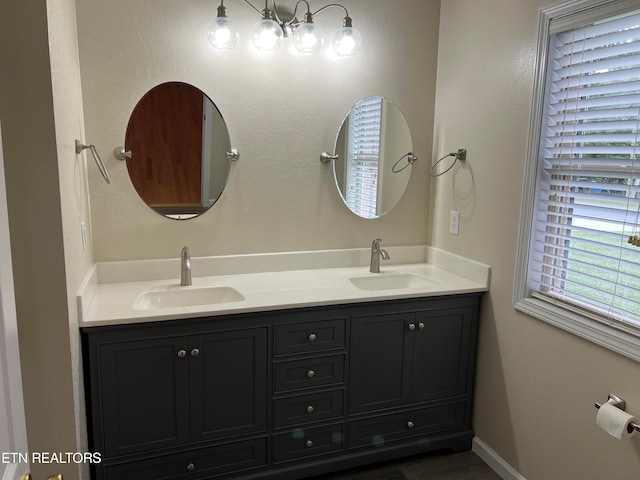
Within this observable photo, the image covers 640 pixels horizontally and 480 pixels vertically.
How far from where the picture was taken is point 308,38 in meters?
2.35

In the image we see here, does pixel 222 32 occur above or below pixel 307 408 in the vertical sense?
above

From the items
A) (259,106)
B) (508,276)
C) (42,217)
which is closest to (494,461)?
(508,276)

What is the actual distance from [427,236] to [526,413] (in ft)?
3.73

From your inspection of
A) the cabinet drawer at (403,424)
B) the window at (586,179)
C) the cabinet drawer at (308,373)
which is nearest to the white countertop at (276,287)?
the cabinet drawer at (308,373)

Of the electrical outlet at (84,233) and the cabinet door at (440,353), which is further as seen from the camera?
the cabinet door at (440,353)

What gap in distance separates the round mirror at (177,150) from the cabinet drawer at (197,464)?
1.11 meters

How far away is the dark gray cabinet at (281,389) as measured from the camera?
1.93m

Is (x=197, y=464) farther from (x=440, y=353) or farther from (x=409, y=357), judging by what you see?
(x=440, y=353)

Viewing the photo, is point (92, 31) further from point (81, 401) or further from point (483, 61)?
point (483, 61)

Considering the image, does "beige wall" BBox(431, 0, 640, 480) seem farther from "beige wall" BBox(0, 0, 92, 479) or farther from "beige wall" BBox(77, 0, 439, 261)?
"beige wall" BBox(0, 0, 92, 479)

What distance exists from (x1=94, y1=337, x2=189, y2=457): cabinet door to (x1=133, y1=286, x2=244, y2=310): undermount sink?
1.06 feet

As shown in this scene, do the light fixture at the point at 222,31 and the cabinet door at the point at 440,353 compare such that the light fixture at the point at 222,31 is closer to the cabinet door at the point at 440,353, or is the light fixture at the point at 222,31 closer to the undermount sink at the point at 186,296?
the undermount sink at the point at 186,296

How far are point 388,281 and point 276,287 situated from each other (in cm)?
68

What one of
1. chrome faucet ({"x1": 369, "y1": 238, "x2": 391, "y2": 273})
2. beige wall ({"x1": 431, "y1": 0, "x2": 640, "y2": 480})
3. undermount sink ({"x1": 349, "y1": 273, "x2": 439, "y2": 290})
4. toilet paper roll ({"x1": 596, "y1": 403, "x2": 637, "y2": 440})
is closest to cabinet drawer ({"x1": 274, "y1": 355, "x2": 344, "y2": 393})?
undermount sink ({"x1": 349, "y1": 273, "x2": 439, "y2": 290})
